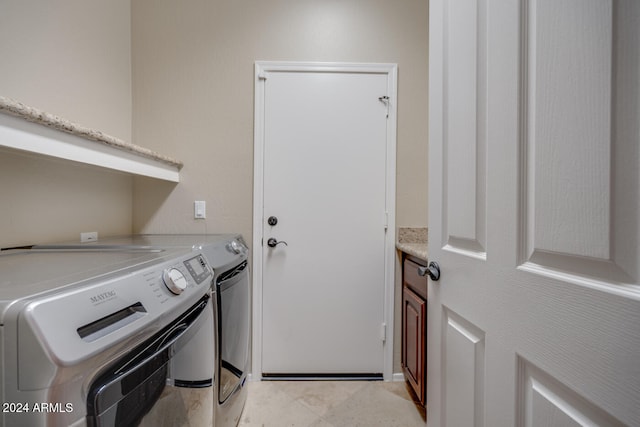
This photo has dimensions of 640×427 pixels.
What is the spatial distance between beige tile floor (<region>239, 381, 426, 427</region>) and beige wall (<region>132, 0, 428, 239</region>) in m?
0.98

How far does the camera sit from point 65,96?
4.35ft

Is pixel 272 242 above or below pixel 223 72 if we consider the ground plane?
below

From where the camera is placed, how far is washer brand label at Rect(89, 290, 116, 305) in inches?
19.6

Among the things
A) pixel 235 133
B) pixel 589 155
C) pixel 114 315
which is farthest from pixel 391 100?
pixel 114 315

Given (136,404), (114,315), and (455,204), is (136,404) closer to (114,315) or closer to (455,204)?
(114,315)

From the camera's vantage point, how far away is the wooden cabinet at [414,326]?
4.58 feet

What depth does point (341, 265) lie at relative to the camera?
179 cm

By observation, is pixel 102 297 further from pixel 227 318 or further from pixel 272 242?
pixel 272 242

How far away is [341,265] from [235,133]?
3.66 ft

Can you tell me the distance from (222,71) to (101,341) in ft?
5.82

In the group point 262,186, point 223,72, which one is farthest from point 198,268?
point 223,72

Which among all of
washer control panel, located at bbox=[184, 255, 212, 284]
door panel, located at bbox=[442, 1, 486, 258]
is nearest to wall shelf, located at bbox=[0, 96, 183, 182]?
washer control panel, located at bbox=[184, 255, 212, 284]

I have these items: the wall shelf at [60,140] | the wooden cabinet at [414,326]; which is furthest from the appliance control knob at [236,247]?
the wooden cabinet at [414,326]

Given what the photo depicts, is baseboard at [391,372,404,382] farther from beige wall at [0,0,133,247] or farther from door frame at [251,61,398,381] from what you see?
beige wall at [0,0,133,247]
